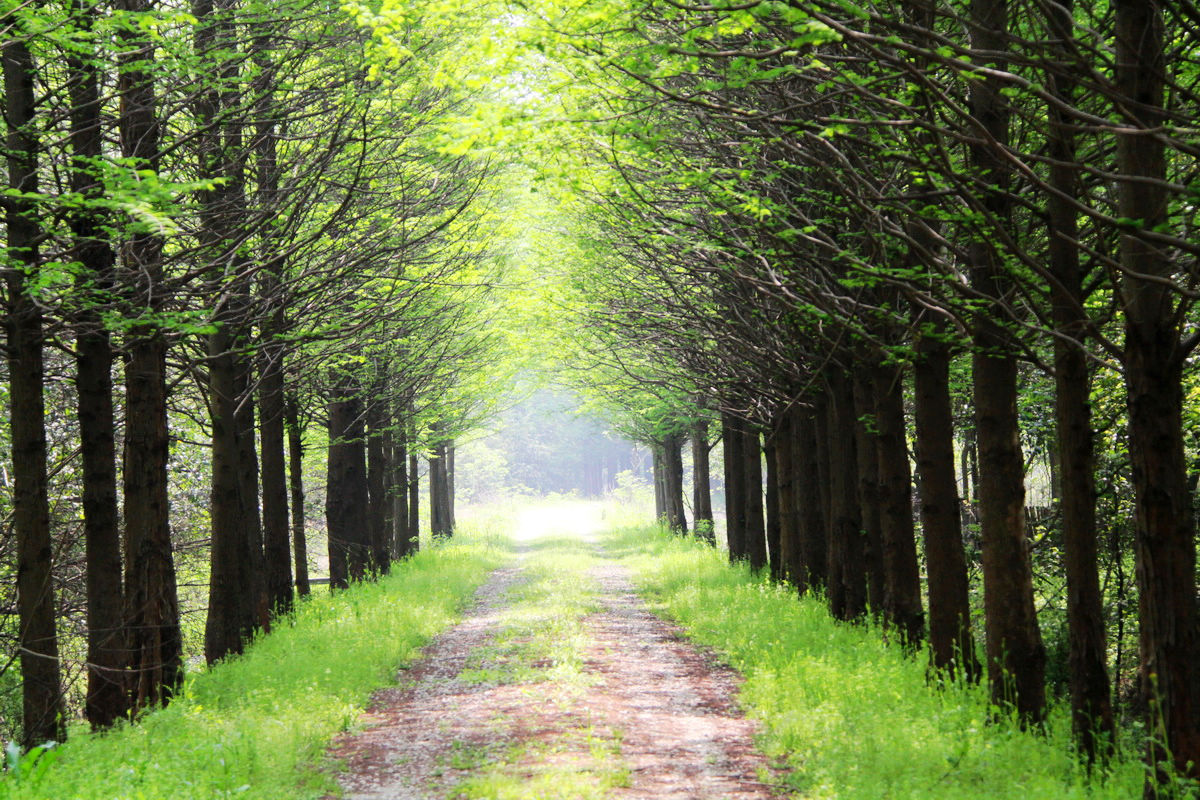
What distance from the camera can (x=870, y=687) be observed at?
9.11 meters

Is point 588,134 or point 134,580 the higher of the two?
point 588,134

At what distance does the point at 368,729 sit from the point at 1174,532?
7.13 meters

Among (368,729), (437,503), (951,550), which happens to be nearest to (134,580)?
(368,729)

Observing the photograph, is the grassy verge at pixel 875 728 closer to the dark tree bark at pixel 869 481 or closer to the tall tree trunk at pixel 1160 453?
the dark tree bark at pixel 869 481

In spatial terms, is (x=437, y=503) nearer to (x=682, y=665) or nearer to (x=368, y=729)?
(x=682, y=665)

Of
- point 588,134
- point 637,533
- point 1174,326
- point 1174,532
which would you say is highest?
point 588,134

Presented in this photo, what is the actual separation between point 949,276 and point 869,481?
19.7 ft

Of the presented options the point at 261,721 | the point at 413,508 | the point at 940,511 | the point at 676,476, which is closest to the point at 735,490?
the point at 676,476

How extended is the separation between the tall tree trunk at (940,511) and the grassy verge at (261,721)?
5.77 metres

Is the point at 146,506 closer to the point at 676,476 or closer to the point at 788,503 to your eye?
the point at 788,503

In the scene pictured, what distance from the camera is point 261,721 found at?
8.94 m

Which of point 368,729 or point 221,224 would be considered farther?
point 221,224

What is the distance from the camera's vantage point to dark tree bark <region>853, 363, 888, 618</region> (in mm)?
11727

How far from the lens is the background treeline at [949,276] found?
5.43 meters
